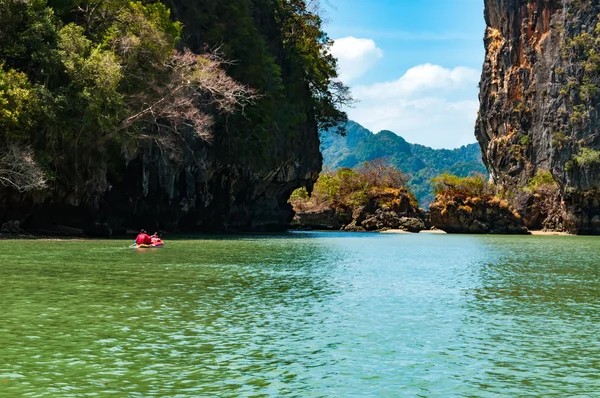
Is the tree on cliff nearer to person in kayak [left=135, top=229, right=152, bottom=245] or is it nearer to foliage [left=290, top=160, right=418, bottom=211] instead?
person in kayak [left=135, top=229, right=152, bottom=245]

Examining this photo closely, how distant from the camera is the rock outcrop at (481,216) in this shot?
261ft

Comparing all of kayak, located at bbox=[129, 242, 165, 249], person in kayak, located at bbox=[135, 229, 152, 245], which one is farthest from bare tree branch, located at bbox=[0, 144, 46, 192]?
person in kayak, located at bbox=[135, 229, 152, 245]

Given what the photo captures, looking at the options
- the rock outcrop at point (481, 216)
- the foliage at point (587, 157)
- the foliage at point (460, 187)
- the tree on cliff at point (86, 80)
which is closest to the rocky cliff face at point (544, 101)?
the foliage at point (587, 157)

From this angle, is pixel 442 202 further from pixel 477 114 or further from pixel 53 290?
pixel 53 290

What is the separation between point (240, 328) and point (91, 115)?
2442 centimetres

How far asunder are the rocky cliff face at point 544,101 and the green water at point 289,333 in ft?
211

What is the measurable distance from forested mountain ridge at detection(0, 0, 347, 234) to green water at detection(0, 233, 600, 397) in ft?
41.9

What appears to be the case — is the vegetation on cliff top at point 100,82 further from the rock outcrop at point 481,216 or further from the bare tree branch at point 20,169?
the rock outcrop at point 481,216

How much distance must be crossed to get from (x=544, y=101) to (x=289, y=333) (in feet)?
299

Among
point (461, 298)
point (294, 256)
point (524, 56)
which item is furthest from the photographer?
point (524, 56)

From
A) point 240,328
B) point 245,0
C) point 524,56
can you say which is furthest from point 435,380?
point 524,56

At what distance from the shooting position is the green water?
8539 mm

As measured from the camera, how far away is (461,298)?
17.0 m

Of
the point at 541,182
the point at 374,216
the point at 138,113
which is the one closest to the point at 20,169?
the point at 138,113
